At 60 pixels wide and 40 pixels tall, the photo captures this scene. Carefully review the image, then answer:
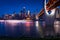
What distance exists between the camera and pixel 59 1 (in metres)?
8.28

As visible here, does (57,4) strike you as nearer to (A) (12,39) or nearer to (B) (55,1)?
(B) (55,1)

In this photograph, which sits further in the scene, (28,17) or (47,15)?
(47,15)

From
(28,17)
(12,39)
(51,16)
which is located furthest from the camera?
(51,16)

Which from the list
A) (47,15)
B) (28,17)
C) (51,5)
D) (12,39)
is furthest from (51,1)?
(12,39)

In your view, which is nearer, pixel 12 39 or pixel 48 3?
pixel 12 39

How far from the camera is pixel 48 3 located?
9.70m

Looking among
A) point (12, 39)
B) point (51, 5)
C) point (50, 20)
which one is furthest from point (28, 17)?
point (12, 39)

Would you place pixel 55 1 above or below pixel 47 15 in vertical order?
above

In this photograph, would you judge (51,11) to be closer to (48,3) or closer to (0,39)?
(48,3)

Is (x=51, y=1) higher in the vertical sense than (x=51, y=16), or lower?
higher

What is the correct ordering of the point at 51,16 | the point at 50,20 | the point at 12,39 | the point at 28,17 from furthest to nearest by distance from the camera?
the point at 51,16 < the point at 50,20 < the point at 28,17 < the point at 12,39

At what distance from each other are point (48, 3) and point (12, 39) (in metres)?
6.70

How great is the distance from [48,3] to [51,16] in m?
0.90

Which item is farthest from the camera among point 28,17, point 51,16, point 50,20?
point 51,16
